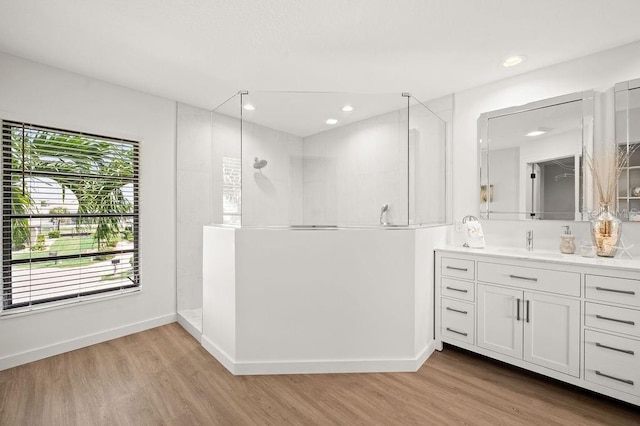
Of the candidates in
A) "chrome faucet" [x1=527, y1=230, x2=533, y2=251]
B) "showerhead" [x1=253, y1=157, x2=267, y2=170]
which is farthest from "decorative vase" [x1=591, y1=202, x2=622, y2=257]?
"showerhead" [x1=253, y1=157, x2=267, y2=170]

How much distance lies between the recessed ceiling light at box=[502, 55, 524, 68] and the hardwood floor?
96.6 inches

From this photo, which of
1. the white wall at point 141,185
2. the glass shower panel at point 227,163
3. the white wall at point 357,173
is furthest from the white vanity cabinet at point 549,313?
the white wall at point 141,185

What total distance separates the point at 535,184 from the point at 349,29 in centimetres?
204

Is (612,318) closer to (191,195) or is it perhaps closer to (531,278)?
(531,278)

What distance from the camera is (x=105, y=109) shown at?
2.75 meters

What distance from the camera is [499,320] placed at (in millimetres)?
2217

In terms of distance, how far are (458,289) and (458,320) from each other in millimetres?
262

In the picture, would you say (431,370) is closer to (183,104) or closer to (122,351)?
(122,351)

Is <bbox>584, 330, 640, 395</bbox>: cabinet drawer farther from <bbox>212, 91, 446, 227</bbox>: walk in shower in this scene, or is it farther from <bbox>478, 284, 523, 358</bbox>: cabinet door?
<bbox>212, 91, 446, 227</bbox>: walk in shower

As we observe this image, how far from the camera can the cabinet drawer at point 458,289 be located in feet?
7.76

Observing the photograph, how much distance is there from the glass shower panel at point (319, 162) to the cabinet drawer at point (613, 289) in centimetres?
121

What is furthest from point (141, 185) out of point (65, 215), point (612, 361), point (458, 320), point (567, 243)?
point (612, 361)

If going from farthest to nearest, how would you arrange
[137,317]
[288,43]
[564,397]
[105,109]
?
[137,317], [105,109], [288,43], [564,397]

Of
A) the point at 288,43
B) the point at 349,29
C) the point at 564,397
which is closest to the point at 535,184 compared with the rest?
the point at 564,397
